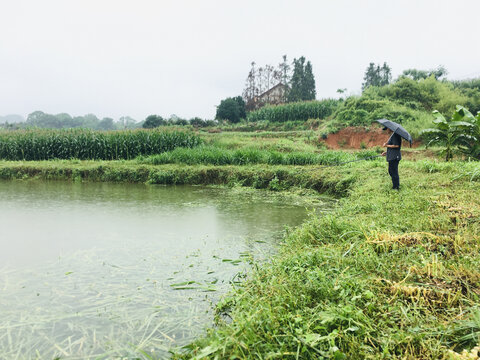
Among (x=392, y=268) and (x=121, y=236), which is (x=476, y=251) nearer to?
(x=392, y=268)

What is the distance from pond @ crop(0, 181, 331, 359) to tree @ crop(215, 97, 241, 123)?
2311 cm

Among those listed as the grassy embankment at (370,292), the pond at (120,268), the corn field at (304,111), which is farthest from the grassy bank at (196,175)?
the corn field at (304,111)

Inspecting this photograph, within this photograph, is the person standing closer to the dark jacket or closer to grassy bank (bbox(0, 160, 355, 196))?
the dark jacket

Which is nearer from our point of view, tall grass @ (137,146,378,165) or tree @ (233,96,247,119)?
tall grass @ (137,146,378,165)

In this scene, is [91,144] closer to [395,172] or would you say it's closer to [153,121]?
[395,172]

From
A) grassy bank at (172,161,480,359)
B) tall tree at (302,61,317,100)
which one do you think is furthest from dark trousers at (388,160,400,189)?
tall tree at (302,61,317,100)

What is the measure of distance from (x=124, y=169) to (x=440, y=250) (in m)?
8.89

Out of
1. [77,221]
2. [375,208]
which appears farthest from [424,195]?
[77,221]

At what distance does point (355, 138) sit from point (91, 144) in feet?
38.7

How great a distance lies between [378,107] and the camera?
16.3m

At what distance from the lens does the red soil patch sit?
14.3m

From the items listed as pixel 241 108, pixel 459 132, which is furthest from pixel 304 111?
pixel 459 132

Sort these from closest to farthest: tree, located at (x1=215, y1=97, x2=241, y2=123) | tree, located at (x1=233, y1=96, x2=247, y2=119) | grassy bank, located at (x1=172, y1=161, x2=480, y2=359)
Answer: grassy bank, located at (x1=172, y1=161, x2=480, y2=359), tree, located at (x1=215, y1=97, x2=241, y2=123), tree, located at (x1=233, y1=96, x2=247, y2=119)

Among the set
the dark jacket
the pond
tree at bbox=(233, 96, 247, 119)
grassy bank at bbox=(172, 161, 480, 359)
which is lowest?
the pond
